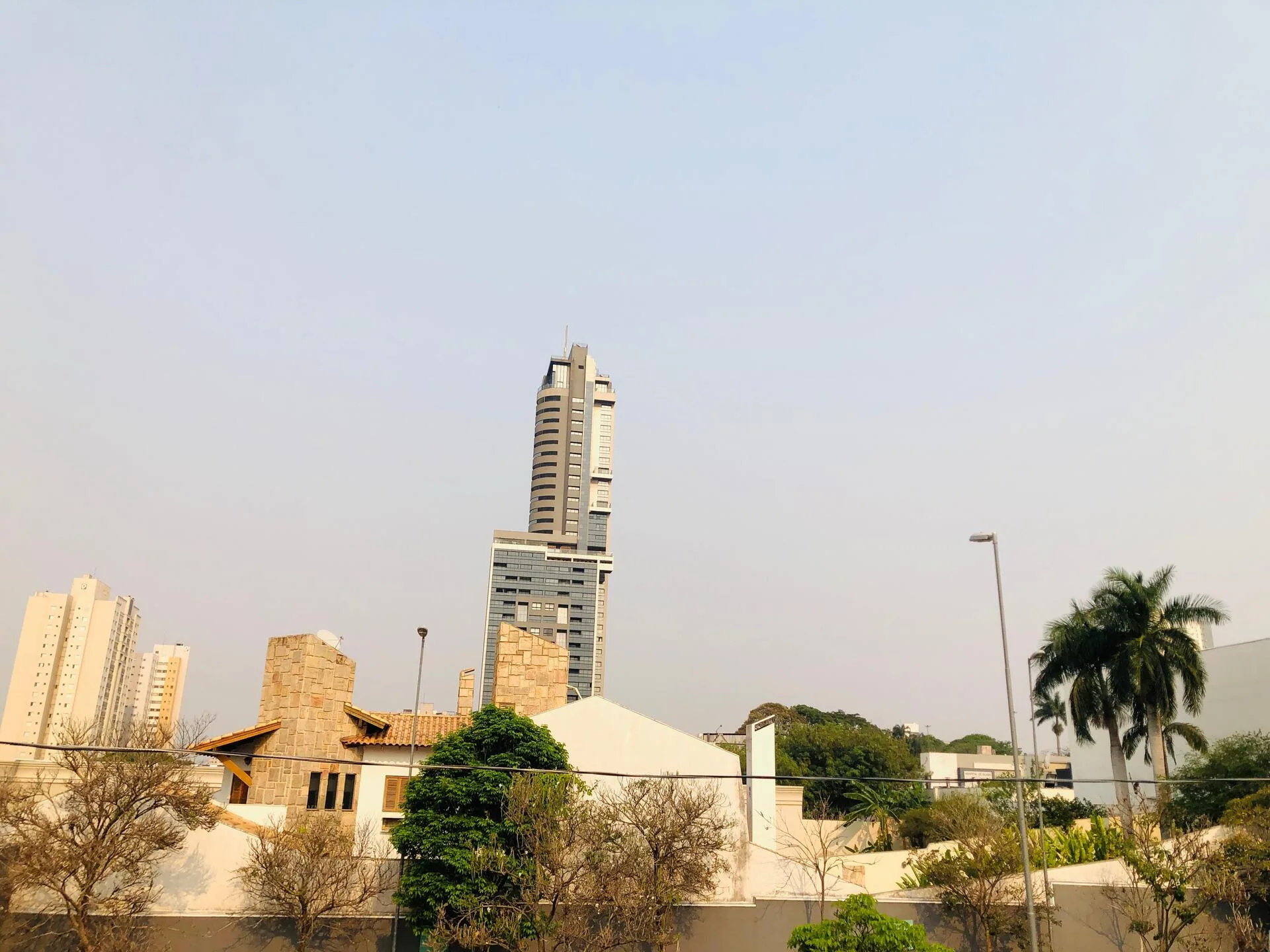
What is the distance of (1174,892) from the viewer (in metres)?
35.8

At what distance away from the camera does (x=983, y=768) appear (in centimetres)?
12594

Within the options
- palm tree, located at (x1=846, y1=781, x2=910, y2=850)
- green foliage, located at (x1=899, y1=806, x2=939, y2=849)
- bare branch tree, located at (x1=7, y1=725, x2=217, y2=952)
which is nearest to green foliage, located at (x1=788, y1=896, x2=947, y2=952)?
bare branch tree, located at (x1=7, y1=725, x2=217, y2=952)

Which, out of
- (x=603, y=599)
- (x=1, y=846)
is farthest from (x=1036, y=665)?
(x=603, y=599)

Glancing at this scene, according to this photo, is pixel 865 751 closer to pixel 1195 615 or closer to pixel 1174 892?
pixel 1195 615

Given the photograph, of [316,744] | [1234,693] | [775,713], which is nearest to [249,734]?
[316,744]

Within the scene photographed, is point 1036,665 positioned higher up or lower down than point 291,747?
higher up

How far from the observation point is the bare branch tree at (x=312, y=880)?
31.7m

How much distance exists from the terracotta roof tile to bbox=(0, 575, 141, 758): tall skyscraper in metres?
168

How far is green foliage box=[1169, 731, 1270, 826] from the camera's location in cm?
4516

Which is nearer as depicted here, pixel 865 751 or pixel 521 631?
pixel 521 631

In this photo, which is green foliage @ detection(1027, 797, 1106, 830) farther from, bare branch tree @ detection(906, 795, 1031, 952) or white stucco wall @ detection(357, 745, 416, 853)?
white stucco wall @ detection(357, 745, 416, 853)

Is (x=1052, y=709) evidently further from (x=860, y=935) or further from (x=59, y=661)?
(x=59, y=661)

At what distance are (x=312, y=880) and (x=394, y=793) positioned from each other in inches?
346

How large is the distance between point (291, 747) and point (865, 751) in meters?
63.3
